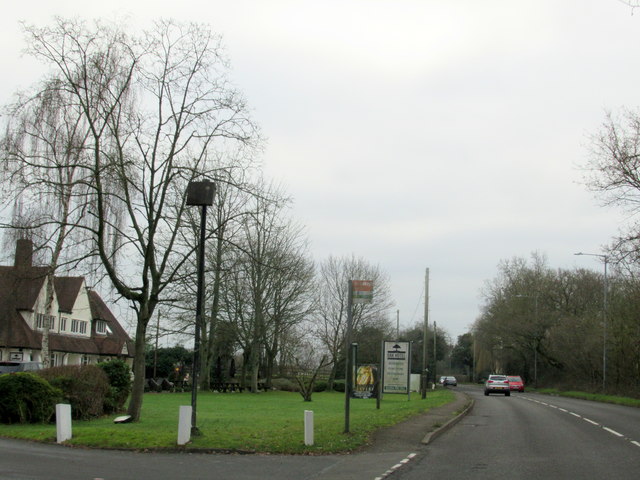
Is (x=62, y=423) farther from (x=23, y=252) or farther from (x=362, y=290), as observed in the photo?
(x=23, y=252)

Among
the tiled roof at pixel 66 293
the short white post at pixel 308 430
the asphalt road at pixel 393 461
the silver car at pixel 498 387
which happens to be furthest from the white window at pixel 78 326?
the short white post at pixel 308 430

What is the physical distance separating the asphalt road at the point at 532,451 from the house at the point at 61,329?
71.9 feet

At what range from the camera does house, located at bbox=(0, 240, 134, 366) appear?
147 feet

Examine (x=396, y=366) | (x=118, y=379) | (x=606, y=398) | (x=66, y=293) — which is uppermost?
(x=66, y=293)

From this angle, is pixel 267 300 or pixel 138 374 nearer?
pixel 138 374

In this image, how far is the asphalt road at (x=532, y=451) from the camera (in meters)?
11.7

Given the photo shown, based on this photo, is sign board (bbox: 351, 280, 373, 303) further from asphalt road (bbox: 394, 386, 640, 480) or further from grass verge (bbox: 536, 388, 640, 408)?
grass verge (bbox: 536, 388, 640, 408)

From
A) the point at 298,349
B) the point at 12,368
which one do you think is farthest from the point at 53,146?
the point at 298,349

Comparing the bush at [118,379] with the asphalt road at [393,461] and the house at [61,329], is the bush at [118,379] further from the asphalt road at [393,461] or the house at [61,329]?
the asphalt road at [393,461]

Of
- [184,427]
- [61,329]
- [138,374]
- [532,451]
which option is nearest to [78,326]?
[61,329]

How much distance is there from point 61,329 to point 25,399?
1572 inches

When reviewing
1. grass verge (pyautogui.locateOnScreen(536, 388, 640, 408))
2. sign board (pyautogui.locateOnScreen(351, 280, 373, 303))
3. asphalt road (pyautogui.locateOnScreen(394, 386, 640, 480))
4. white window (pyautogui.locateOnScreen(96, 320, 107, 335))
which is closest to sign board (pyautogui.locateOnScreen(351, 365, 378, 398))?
asphalt road (pyautogui.locateOnScreen(394, 386, 640, 480))

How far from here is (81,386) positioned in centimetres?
2292

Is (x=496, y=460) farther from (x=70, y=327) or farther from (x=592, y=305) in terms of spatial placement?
(x=592, y=305)
